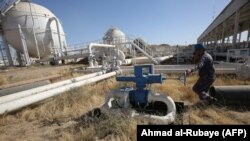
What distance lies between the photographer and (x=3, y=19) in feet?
67.3

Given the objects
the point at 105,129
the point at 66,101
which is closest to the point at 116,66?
the point at 66,101

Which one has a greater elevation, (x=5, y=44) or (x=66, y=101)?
(x=5, y=44)

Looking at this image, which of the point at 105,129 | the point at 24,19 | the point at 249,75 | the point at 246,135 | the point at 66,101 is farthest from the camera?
the point at 24,19

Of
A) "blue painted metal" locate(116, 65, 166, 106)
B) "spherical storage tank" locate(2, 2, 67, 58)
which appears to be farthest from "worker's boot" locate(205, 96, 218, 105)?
"spherical storage tank" locate(2, 2, 67, 58)

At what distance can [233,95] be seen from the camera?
3.72 meters

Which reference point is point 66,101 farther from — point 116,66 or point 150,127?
point 116,66

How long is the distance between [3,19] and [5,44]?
3162mm

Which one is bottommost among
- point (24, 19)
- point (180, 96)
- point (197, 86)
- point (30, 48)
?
point (180, 96)

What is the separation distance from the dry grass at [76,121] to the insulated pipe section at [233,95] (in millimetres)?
237

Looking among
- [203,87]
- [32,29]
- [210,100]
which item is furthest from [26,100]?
[32,29]

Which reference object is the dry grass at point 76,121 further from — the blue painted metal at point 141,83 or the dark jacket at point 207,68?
the dark jacket at point 207,68

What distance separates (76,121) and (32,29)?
2096 centimetres

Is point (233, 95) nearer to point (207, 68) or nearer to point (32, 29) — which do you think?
point (207, 68)

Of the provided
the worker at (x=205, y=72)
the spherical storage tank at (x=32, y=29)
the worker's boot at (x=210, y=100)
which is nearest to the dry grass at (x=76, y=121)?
the worker's boot at (x=210, y=100)
